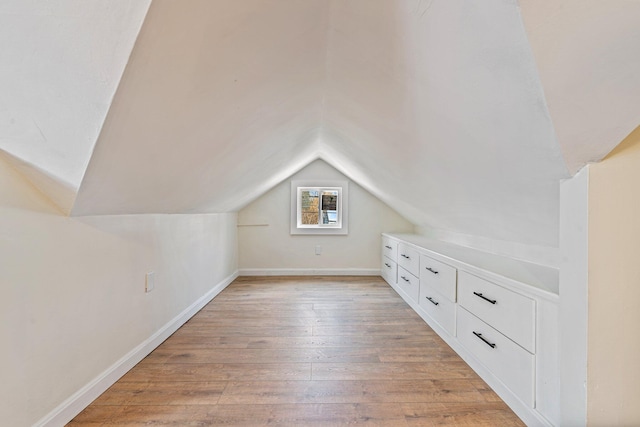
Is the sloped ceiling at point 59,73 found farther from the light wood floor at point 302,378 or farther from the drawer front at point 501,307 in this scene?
the drawer front at point 501,307

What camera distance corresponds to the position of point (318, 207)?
14.9 feet

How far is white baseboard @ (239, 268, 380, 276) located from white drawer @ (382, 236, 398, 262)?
0.40m

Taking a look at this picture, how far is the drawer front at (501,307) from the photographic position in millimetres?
1355

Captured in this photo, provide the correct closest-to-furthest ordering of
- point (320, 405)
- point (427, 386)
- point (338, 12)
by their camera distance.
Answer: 1. point (338, 12)
2. point (320, 405)
3. point (427, 386)

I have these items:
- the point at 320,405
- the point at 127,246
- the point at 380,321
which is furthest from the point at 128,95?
the point at 380,321

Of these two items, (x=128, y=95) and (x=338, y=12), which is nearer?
(x=128, y=95)

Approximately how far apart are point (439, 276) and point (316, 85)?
5.71 feet

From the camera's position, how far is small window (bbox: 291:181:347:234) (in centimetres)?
446

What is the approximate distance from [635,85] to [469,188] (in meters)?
0.98

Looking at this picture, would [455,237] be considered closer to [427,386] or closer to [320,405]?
[427,386]

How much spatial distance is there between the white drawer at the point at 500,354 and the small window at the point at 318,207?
2651mm

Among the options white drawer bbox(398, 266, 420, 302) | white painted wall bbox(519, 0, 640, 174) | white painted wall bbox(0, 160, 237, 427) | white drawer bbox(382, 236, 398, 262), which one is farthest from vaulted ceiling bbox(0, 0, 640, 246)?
white drawer bbox(382, 236, 398, 262)

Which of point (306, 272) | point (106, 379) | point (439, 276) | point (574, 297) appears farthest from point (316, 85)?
point (306, 272)

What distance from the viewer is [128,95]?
0.96 m
